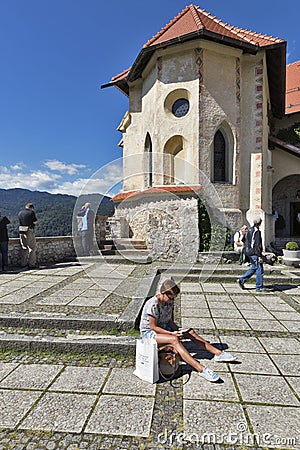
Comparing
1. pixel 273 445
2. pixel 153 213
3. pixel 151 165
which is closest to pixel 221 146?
pixel 151 165

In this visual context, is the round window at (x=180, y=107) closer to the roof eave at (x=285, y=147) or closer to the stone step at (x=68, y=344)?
the roof eave at (x=285, y=147)

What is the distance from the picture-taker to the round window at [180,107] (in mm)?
12110

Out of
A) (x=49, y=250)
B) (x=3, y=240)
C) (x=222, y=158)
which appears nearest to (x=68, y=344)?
(x=3, y=240)

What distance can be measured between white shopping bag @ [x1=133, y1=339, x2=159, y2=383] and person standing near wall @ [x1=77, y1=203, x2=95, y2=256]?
7476 millimetres

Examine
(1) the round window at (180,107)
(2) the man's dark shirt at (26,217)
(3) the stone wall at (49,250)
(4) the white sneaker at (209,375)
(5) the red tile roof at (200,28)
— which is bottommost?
(4) the white sneaker at (209,375)

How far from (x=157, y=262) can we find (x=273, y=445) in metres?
8.19

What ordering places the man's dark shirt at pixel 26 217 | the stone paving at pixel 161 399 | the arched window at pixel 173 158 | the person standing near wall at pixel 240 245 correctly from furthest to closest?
the arched window at pixel 173 158 → the person standing near wall at pixel 240 245 → the man's dark shirt at pixel 26 217 → the stone paving at pixel 161 399

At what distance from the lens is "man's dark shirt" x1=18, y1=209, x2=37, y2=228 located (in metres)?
8.95

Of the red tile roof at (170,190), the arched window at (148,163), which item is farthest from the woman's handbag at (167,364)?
the arched window at (148,163)

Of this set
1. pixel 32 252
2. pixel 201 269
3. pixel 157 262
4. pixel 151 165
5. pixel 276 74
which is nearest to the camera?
pixel 201 269

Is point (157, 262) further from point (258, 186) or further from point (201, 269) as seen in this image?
point (258, 186)

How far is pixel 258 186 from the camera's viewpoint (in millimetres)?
12148

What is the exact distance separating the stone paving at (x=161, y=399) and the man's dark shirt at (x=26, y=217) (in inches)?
179

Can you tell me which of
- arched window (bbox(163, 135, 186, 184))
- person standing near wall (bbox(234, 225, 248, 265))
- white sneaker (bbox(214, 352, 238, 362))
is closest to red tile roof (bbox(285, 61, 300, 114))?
arched window (bbox(163, 135, 186, 184))
